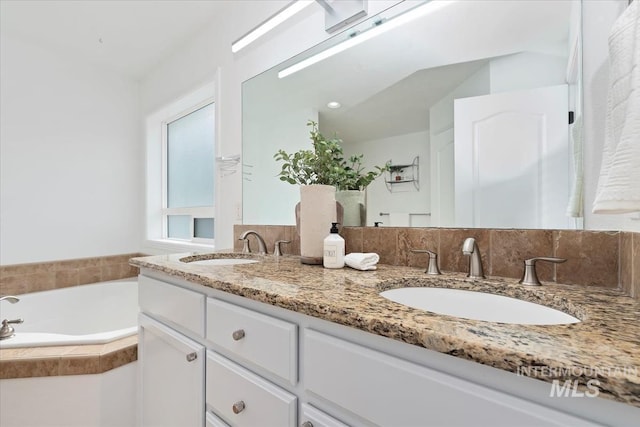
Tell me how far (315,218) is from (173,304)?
1.98ft

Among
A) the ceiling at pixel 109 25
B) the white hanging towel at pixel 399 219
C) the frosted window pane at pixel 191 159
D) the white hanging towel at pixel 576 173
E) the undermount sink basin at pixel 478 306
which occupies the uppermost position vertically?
the ceiling at pixel 109 25

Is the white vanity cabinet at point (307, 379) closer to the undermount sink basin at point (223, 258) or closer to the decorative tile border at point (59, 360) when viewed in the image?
the undermount sink basin at point (223, 258)

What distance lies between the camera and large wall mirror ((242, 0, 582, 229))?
2.82 ft

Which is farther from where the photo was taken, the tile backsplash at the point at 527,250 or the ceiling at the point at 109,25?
the ceiling at the point at 109,25

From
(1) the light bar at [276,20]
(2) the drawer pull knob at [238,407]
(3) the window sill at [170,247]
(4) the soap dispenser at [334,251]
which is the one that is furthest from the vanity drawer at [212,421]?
(1) the light bar at [276,20]

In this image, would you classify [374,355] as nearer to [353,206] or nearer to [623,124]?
[623,124]

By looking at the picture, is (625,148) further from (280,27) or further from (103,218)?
(103,218)

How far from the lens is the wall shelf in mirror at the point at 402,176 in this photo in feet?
3.58

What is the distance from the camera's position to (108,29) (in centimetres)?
218

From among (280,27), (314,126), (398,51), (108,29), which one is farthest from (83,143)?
(398,51)

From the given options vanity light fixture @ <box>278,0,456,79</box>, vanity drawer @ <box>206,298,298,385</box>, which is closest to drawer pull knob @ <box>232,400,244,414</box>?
vanity drawer @ <box>206,298,298,385</box>

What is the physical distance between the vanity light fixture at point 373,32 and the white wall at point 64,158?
212 centimetres

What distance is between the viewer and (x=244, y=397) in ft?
2.56

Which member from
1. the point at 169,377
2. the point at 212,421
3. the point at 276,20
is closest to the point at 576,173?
the point at 212,421
